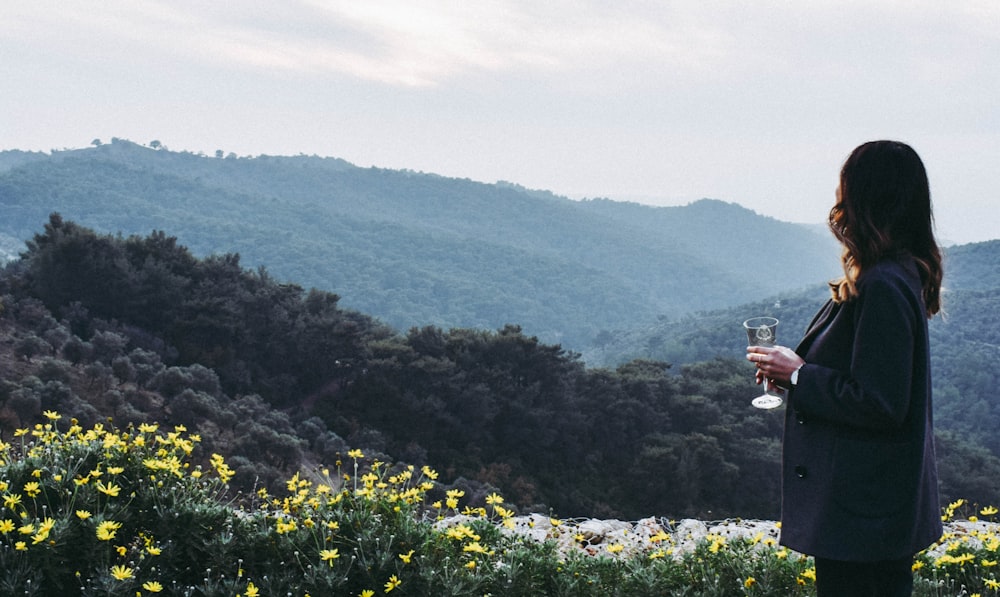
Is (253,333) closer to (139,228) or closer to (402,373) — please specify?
(402,373)

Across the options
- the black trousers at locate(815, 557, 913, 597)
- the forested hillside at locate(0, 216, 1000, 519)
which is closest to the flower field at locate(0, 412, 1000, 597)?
the black trousers at locate(815, 557, 913, 597)

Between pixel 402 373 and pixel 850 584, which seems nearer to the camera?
pixel 850 584

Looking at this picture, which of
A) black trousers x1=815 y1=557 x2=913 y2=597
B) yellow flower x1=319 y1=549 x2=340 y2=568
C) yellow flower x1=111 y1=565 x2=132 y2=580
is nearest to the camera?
black trousers x1=815 y1=557 x2=913 y2=597

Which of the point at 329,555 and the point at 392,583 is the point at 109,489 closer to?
the point at 329,555

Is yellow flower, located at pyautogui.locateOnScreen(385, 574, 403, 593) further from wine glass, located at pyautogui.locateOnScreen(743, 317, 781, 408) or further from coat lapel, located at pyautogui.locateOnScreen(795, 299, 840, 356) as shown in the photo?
coat lapel, located at pyautogui.locateOnScreen(795, 299, 840, 356)

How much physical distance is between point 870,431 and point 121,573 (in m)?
2.33

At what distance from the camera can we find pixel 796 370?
1986 mm

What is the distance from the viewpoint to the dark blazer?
1.84m

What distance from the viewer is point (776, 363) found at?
A: 2029 mm

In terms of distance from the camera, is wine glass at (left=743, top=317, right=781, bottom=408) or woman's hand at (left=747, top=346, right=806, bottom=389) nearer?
woman's hand at (left=747, top=346, right=806, bottom=389)

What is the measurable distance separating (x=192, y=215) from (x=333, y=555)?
8460 centimetres

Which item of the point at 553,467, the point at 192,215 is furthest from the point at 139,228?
the point at 553,467

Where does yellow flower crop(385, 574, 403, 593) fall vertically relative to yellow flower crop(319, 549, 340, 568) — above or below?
below

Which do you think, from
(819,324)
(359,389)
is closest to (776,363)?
(819,324)
